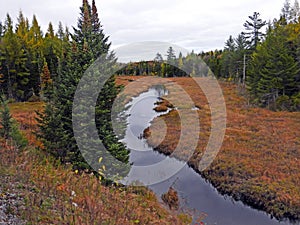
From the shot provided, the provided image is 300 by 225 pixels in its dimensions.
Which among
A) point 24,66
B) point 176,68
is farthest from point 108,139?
point 176,68

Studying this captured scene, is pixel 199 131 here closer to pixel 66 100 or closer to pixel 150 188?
pixel 150 188

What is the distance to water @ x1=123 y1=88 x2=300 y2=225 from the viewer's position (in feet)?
36.0

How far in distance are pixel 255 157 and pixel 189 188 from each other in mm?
5406

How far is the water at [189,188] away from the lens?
1098 centimetres

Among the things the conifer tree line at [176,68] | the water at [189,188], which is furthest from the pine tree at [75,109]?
the conifer tree line at [176,68]

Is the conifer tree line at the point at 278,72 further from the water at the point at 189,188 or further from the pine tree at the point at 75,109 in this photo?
the pine tree at the point at 75,109

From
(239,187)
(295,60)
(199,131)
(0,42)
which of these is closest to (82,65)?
(239,187)

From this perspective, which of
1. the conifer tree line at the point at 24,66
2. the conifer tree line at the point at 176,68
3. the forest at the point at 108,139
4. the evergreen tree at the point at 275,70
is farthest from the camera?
the conifer tree line at the point at 176,68

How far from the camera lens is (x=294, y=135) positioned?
2009 centimetres

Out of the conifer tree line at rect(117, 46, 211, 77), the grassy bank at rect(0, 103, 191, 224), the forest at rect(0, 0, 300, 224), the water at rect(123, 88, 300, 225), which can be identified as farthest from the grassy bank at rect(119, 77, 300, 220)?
the conifer tree line at rect(117, 46, 211, 77)

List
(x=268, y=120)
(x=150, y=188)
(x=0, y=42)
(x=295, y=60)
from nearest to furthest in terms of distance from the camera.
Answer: (x=150, y=188), (x=268, y=120), (x=295, y=60), (x=0, y=42)

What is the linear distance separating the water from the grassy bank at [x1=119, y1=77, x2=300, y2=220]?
59cm

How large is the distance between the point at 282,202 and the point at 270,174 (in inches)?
95.0

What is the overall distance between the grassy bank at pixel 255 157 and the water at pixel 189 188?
0.59 m
